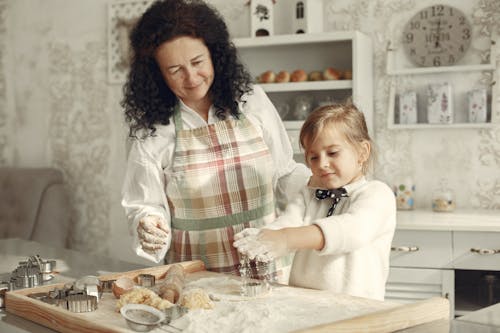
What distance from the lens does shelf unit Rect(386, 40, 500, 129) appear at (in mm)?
3689

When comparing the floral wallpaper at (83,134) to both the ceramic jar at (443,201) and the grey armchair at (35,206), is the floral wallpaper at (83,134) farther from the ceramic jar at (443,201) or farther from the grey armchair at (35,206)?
the ceramic jar at (443,201)

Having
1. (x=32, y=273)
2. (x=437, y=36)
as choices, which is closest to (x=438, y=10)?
(x=437, y=36)

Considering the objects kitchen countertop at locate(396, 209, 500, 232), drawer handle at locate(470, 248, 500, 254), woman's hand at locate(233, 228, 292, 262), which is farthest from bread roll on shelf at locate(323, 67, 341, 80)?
woman's hand at locate(233, 228, 292, 262)

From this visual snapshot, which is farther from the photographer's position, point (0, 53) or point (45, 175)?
point (0, 53)

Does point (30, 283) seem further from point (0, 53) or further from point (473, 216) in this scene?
point (0, 53)

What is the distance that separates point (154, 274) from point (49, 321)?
1.35ft

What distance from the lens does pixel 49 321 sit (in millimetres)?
1440

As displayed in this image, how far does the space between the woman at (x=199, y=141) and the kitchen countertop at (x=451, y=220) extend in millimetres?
1203

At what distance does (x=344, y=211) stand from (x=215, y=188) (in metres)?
0.61

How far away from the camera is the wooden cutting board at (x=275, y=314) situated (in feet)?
4.25

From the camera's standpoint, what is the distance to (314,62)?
409 centimetres

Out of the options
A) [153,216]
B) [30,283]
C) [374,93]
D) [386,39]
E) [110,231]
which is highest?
[386,39]

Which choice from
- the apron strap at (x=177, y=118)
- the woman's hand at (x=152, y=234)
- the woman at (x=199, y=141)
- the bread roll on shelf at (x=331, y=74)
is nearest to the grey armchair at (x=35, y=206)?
the bread roll on shelf at (x=331, y=74)

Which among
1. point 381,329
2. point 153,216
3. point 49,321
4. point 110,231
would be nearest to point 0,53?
point 110,231
